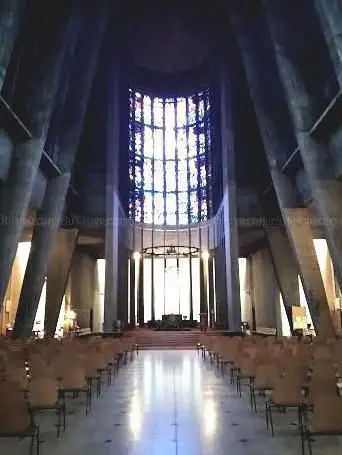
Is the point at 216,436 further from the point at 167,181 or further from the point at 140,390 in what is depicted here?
the point at 167,181

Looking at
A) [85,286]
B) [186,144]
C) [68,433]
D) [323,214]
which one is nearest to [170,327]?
[85,286]

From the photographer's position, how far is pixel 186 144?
34594 millimetres

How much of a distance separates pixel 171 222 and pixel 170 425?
27474 millimetres

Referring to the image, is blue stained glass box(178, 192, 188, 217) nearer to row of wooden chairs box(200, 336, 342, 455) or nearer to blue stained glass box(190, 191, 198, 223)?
blue stained glass box(190, 191, 198, 223)

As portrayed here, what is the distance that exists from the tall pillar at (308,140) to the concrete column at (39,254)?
9839mm

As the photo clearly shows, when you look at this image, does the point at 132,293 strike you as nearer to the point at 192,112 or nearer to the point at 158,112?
the point at 158,112

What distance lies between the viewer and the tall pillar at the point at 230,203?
22297 millimetres

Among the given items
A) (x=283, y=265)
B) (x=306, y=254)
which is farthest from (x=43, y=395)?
(x=283, y=265)

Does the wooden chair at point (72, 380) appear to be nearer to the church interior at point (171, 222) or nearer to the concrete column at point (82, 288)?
the church interior at point (171, 222)

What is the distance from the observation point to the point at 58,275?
74.0 ft

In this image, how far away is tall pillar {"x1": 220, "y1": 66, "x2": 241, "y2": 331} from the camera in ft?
73.2

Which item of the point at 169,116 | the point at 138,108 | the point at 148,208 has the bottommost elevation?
the point at 148,208

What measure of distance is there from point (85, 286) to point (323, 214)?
20617 mm

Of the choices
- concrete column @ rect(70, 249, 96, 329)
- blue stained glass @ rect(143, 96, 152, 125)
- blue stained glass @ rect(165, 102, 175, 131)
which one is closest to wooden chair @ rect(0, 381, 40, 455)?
concrete column @ rect(70, 249, 96, 329)
